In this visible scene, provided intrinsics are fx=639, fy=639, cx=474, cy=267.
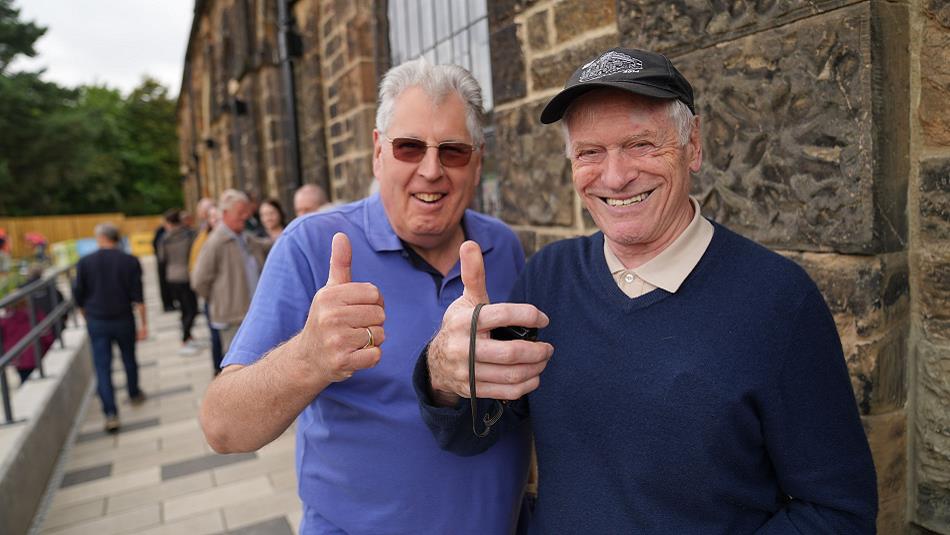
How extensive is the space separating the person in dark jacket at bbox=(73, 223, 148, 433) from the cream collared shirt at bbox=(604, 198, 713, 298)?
565 cm

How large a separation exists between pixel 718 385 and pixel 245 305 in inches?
197

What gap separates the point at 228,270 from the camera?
5.58 meters

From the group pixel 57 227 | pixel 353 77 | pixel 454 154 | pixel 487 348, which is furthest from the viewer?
pixel 57 227

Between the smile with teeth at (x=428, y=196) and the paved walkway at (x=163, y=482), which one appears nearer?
the smile with teeth at (x=428, y=196)

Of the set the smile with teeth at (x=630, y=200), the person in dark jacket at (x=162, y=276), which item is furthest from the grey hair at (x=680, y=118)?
the person in dark jacket at (x=162, y=276)

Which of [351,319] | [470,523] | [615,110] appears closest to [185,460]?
[470,523]

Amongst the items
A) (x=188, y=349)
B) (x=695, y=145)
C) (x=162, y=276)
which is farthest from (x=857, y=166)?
(x=162, y=276)

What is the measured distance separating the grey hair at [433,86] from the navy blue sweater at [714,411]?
0.65 metres

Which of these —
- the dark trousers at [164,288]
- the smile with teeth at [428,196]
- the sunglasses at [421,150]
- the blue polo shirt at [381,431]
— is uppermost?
the sunglasses at [421,150]

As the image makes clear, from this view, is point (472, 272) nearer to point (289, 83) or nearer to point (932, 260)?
point (932, 260)

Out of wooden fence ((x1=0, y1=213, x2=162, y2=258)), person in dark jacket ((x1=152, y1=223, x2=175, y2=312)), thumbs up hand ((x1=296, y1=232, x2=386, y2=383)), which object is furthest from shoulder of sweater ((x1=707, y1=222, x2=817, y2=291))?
wooden fence ((x1=0, y1=213, x2=162, y2=258))

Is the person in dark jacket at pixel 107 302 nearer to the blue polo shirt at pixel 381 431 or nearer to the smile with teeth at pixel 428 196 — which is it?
the blue polo shirt at pixel 381 431

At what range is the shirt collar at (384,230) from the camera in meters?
1.67

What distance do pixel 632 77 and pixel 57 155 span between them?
38.7 m
